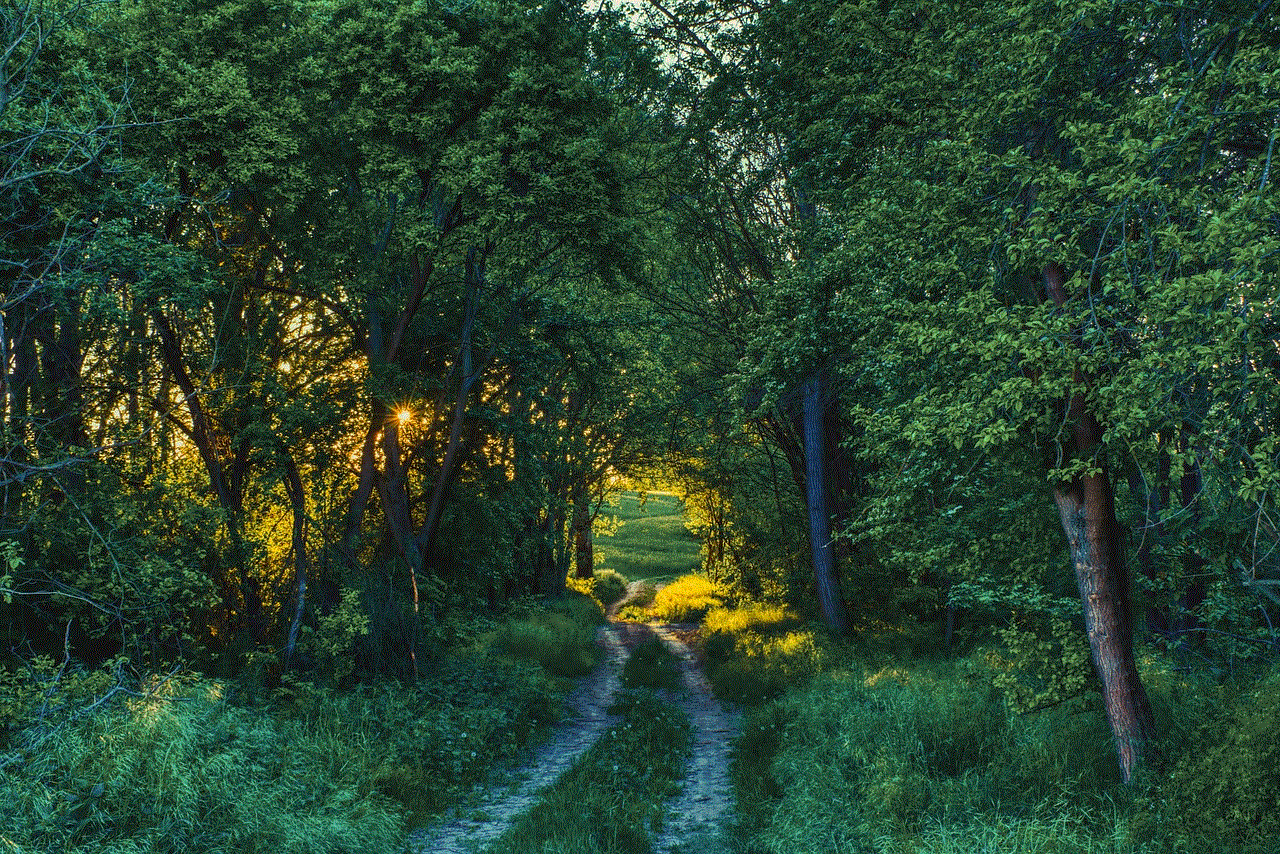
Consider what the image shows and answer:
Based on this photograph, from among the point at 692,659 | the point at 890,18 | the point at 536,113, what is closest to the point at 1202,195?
the point at 890,18

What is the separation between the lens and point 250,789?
22.6 ft

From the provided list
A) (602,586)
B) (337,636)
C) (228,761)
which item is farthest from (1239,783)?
(602,586)

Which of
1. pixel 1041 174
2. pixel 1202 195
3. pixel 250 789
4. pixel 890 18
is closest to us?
pixel 1202 195

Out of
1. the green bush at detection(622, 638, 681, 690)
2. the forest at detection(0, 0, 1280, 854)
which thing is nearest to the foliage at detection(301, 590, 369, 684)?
the forest at detection(0, 0, 1280, 854)

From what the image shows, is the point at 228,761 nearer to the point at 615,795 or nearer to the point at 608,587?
the point at 615,795

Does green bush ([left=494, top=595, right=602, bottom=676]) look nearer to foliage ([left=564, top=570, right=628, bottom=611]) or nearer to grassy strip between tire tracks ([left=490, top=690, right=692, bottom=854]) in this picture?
grassy strip between tire tracks ([left=490, top=690, right=692, bottom=854])

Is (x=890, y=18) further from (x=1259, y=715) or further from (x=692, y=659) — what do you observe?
(x=692, y=659)

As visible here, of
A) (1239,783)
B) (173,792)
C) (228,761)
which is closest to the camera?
(1239,783)

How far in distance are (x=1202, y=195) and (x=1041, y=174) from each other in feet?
3.90

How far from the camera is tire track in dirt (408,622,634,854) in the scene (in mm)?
7863

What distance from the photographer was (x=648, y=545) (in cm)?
5834

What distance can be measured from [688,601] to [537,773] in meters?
20.7

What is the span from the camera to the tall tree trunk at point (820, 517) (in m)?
16.8

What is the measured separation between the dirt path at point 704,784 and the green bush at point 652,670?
621mm
